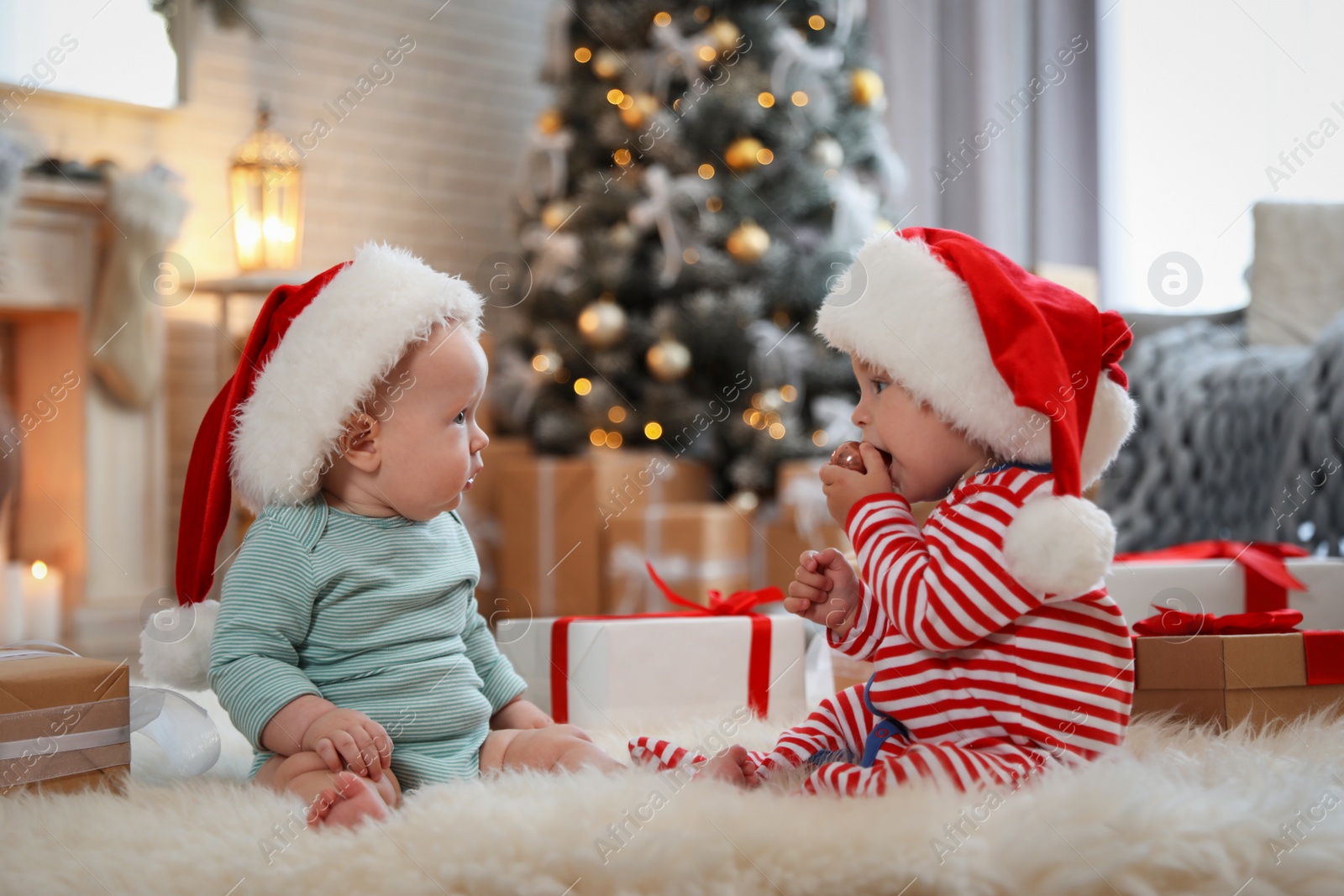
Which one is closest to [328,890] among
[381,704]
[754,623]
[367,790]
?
[367,790]

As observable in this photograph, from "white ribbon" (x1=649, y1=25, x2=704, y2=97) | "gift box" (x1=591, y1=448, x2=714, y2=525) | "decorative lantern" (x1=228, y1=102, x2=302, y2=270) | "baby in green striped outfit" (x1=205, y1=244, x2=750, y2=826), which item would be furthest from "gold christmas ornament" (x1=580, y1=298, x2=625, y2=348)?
"baby in green striped outfit" (x1=205, y1=244, x2=750, y2=826)

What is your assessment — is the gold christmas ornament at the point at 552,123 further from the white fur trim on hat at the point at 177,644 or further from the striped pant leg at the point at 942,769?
the striped pant leg at the point at 942,769

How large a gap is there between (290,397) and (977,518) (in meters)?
0.55

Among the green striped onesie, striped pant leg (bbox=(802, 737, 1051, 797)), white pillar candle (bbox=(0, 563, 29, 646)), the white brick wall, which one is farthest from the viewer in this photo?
the white brick wall

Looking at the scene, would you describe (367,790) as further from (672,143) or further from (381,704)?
(672,143)

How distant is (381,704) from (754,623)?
0.40m

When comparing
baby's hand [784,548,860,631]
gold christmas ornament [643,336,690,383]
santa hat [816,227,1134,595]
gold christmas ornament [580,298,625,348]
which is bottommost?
Result: baby's hand [784,548,860,631]

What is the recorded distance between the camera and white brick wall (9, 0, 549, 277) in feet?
9.37

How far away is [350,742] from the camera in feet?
2.58

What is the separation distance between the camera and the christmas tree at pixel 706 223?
2520 mm

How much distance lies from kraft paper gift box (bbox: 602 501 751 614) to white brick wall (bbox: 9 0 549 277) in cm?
119

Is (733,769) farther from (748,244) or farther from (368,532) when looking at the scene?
(748,244)

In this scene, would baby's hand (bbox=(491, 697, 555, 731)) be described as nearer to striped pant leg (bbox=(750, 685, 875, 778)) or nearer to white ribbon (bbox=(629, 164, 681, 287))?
striped pant leg (bbox=(750, 685, 875, 778))

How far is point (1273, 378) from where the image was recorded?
1793 millimetres
